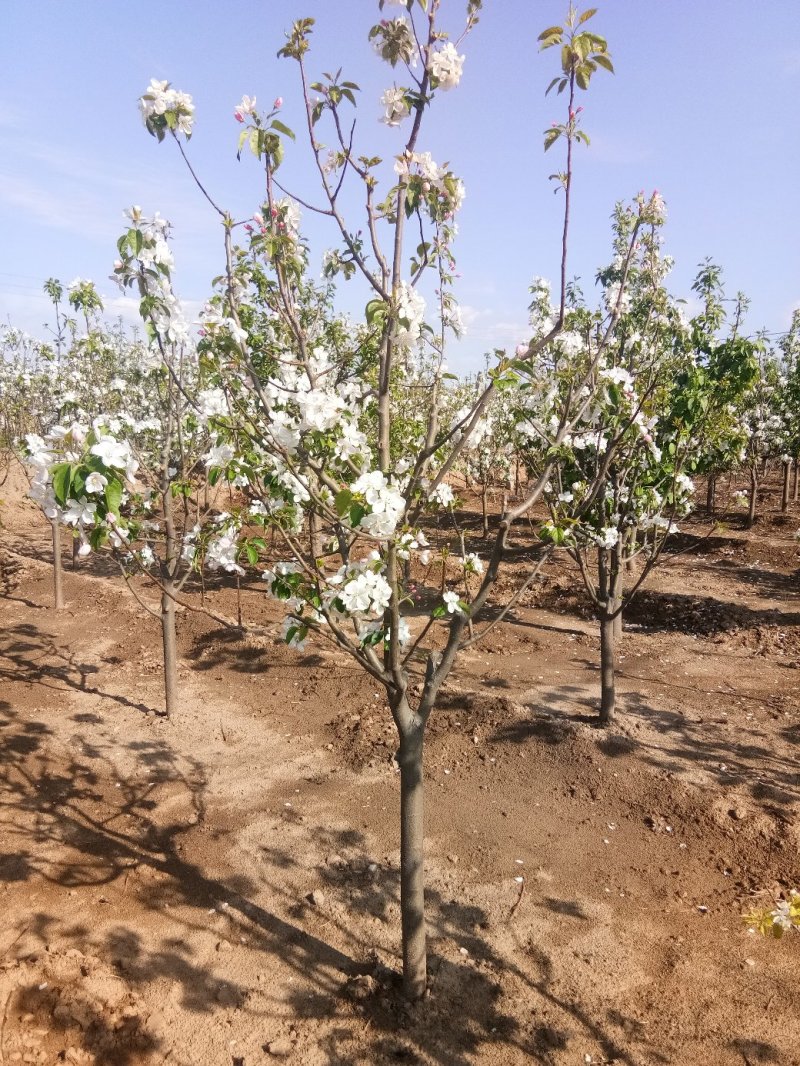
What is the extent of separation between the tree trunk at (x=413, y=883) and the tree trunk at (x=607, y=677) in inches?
154

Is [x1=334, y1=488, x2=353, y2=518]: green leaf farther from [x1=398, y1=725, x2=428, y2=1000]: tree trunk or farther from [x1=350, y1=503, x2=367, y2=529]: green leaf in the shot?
[x1=398, y1=725, x2=428, y2=1000]: tree trunk

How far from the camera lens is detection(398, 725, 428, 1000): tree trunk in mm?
3953

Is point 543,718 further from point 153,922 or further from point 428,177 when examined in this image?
point 428,177

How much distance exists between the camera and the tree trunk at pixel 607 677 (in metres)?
7.31

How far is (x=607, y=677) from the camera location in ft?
23.9

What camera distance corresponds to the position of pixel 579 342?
604cm

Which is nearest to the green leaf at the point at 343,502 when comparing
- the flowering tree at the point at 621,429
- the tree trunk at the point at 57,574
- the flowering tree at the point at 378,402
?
the flowering tree at the point at 378,402

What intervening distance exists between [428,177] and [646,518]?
4.88 m

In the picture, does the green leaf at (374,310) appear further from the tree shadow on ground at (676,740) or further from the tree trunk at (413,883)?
the tree shadow on ground at (676,740)

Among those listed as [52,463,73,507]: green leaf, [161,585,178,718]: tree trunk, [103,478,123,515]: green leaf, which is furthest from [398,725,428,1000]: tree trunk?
[161,585,178,718]: tree trunk

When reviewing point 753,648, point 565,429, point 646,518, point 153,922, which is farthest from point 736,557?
point 153,922

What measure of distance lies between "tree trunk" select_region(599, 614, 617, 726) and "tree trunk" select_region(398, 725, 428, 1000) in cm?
392

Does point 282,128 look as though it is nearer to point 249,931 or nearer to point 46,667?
point 249,931

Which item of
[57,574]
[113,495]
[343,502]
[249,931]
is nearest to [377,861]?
[249,931]
